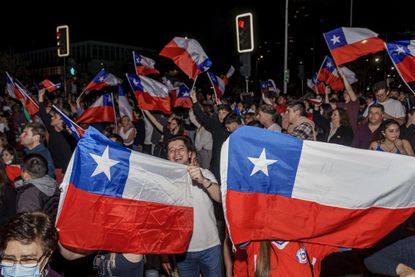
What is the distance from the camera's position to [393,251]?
2986 mm

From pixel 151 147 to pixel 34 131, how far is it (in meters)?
4.95

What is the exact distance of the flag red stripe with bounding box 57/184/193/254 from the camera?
3.55 m

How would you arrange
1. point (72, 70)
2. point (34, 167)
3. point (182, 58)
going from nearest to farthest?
point (34, 167)
point (182, 58)
point (72, 70)

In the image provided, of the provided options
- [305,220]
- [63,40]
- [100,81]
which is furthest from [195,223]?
[63,40]

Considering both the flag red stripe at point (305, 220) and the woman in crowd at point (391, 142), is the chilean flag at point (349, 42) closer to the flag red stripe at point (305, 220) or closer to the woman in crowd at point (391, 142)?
the woman in crowd at point (391, 142)

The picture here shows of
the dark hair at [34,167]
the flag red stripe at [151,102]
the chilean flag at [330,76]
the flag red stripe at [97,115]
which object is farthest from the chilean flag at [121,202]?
the chilean flag at [330,76]

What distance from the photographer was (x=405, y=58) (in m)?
7.42

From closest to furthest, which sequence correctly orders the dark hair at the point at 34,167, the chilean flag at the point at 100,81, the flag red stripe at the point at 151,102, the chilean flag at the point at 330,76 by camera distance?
the dark hair at the point at 34,167
the flag red stripe at the point at 151,102
the chilean flag at the point at 100,81
the chilean flag at the point at 330,76

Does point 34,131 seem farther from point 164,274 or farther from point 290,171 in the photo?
point 290,171

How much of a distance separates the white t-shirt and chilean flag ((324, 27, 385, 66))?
20.0ft

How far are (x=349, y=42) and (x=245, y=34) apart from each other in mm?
4764

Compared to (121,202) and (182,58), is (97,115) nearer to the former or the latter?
(182,58)

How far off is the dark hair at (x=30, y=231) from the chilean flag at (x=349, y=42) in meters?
7.86

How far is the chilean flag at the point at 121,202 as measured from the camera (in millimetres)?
3568
